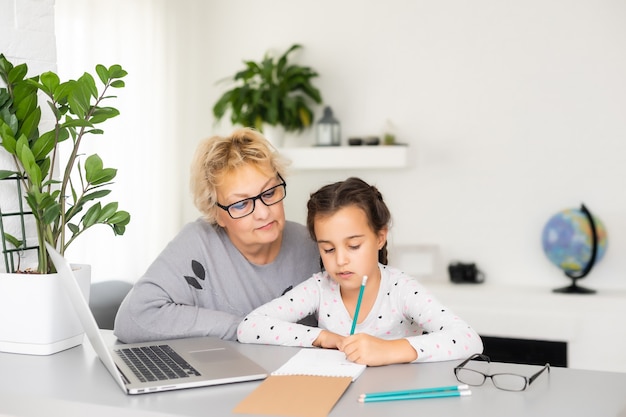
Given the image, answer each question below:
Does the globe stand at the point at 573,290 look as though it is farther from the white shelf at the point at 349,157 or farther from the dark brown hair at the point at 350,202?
the dark brown hair at the point at 350,202

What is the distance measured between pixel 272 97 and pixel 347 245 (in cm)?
259

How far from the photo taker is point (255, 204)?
6.35ft

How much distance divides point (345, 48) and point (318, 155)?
69 centimetres

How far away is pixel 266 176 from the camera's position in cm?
196

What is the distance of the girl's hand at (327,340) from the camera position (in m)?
1.61

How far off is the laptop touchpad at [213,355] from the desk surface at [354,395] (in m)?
0.06

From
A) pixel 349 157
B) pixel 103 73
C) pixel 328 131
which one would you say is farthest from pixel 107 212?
pixel 328 131

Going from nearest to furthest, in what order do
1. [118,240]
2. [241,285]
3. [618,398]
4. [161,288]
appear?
1. [618,398]
2. [161,288]
3. [241,285]
4. [118,240]

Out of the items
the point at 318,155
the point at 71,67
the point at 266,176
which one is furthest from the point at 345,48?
the point at 266,176

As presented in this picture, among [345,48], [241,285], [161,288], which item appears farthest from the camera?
[345,48]

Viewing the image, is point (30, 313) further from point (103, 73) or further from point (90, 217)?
point (103, 73)

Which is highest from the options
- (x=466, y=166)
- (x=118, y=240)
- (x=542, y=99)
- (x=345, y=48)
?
(x=345, y=48)

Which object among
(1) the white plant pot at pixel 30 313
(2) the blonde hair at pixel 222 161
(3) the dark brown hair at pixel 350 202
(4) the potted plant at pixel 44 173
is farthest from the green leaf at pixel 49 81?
(3) the dark brown hair at pixel 350 202

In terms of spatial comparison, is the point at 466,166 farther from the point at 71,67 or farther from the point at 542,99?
the point at 71,67
